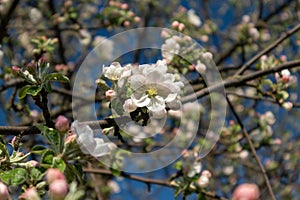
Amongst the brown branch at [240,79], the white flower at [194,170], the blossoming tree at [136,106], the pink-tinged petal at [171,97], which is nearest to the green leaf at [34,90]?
the blossoming tree at [136,106]

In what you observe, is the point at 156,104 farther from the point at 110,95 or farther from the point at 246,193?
the point at 246,193

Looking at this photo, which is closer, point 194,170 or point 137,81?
point 137,81

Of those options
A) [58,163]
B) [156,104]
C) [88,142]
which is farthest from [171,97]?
[58,163]

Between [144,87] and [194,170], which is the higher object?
[144,87]

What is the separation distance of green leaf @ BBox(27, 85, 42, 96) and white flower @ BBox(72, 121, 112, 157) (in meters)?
0.22

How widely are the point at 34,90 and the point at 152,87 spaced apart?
380 millimetres

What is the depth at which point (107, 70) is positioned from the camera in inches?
62.4

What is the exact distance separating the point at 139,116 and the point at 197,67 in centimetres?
90

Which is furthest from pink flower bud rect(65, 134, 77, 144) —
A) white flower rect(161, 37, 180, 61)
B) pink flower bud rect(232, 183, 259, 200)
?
white flower rect(161, 37, 180, 61)

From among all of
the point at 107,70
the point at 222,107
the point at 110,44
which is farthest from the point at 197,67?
the point at 110,44

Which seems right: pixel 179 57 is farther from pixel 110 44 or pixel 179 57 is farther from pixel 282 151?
pixel 282 151

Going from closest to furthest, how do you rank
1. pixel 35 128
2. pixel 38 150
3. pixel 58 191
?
pixel 58 191, pixel 38 150, pixel 35 128

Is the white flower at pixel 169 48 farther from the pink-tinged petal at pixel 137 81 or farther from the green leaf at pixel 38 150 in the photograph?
the green leaf at pixel 38 150

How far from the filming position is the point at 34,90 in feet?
5.11
